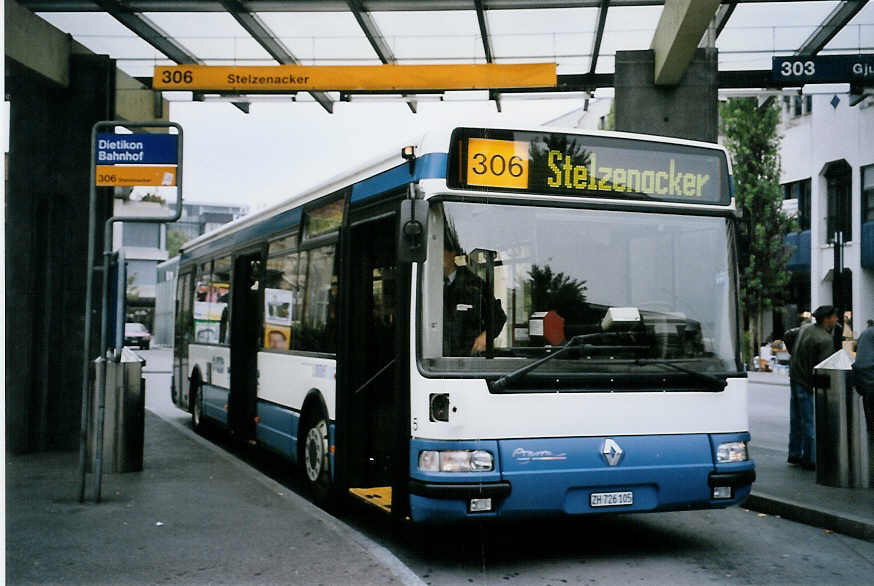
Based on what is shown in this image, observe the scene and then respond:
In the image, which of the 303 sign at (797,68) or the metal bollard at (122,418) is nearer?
the metal bollard at (122,418)

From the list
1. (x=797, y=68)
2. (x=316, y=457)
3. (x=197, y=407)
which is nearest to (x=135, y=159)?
(x=316, y=457)

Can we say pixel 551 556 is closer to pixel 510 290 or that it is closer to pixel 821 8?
pixel 510 290

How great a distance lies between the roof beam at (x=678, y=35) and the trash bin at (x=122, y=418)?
282 inches

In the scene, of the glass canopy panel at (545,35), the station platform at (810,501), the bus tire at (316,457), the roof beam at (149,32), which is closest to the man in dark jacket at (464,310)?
Answer: the bus tire at (316,457)

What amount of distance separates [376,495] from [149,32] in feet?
27.0

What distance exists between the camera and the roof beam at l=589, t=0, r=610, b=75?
12.6 m

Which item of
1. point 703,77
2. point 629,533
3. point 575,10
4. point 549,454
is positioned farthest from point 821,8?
point 549,454

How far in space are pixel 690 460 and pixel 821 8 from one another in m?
8.25

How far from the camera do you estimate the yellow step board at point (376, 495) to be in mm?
7562

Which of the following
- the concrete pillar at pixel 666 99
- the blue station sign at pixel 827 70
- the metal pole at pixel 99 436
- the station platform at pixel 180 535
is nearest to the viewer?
the station platform at pixel 180 535

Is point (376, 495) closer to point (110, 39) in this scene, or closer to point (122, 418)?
point (122, 418)

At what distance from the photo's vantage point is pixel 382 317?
26.9 ft

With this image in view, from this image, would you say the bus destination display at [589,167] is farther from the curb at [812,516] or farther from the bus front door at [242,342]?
the bus front door at [242,342]

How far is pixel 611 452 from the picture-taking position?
22.1 ft
